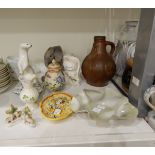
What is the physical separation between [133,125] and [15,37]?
664mm

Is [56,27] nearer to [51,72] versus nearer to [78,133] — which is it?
[51,72]

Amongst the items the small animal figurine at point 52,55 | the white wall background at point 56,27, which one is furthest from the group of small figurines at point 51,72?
the white wall background at point 56,27

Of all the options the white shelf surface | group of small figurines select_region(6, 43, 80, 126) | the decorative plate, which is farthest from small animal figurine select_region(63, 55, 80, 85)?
the white shelf surface

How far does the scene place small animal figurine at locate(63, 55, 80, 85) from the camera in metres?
0.79

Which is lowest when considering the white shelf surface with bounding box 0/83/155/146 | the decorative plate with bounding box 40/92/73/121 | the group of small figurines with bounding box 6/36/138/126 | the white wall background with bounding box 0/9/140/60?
the white shelf surface with bounding box 0/83/155/146

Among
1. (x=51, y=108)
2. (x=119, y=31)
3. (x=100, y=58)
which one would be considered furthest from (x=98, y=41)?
(x=51, y=108)

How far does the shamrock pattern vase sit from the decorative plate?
45 millimetres

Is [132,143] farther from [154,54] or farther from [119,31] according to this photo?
[119,31]

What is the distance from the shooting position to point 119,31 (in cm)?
93

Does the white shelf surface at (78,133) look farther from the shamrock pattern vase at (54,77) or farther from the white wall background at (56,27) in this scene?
the white wall background at (56,27)

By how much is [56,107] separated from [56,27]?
1.41 ft

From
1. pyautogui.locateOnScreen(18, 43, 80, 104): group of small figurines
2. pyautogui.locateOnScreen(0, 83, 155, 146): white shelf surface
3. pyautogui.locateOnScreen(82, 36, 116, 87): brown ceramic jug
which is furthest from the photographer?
pyautogui.locateOnScreen(82, 36, 116, 87): brown ceramic jug

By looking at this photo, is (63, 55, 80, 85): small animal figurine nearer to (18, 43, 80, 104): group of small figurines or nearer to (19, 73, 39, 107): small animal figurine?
(18, 43, 80, 104): group of small figurines

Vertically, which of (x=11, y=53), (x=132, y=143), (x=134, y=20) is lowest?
(x=132, y=143)
